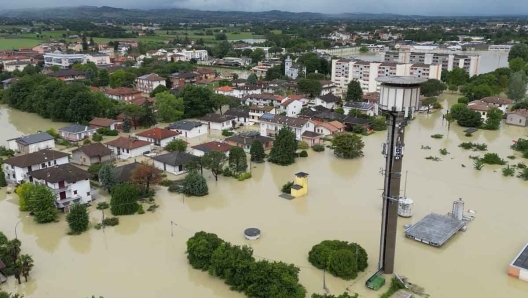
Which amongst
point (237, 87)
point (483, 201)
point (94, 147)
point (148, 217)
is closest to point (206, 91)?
point (237, 87)

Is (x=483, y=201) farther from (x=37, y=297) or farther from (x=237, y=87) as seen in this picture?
(x=237, y=87)

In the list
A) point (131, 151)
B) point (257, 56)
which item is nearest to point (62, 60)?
point (257, 56)

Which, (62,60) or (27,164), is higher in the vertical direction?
(62,60)

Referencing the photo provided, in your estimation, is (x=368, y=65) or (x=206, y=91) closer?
(x=206, y=91)

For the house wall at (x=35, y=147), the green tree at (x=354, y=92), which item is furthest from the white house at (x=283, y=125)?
the house wall at (x=35, y=147)

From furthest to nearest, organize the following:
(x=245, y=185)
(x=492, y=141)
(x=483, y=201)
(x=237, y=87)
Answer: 1. (x=237, y=87)
2. (x=492, y=141)
3. (x=245, y=185)
4. (x=483, y=201)

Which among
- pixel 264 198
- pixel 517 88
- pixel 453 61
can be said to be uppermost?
pixel 453 61

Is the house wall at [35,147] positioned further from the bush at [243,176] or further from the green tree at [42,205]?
the bush at [243,176]

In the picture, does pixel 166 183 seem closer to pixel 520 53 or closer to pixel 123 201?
pixel 123 201
